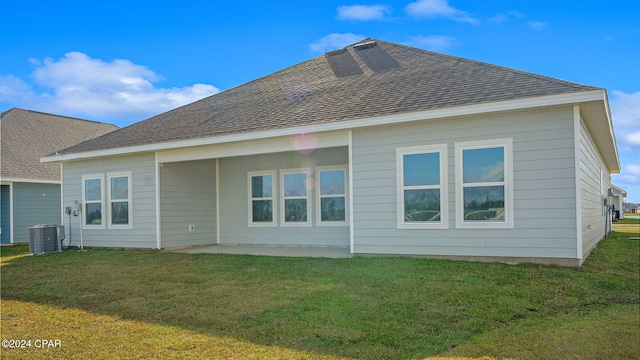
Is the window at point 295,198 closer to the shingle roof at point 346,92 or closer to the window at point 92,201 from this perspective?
the shingle roof at point 346,92

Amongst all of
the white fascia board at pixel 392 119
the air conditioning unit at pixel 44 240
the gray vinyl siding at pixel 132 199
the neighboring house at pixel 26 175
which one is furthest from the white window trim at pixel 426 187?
the neighboring house at pixel 26 175

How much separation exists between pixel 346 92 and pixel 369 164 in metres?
2.33

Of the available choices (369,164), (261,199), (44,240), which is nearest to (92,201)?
(44,240)

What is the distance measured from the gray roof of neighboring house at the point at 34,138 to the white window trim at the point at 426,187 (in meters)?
13.8

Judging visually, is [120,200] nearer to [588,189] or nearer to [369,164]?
[369,164]

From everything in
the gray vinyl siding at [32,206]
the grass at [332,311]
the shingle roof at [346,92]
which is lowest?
the grass at [332,311]

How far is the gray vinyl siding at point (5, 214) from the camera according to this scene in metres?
15.4

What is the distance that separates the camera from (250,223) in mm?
12375

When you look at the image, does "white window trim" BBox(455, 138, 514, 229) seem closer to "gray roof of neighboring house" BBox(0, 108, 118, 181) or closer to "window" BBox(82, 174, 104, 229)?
"window" BBox(82, 174, 104, 229)

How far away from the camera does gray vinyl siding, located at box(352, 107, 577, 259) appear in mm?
7047

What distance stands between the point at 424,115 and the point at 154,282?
5.33m

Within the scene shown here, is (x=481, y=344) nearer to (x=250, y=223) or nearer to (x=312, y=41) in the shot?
(x=250, y=223)

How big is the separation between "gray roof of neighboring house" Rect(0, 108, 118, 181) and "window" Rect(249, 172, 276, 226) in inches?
348

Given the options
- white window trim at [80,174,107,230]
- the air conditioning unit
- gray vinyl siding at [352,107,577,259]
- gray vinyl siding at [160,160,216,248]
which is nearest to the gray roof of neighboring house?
white window trim at [80,174,107,230]
